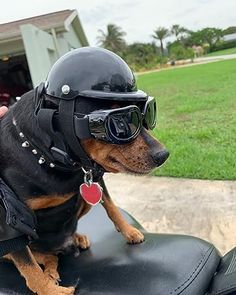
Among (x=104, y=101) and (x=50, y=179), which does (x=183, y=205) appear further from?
(x=104, y=101)

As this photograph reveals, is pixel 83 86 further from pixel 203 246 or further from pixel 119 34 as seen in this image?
pixel 119 34

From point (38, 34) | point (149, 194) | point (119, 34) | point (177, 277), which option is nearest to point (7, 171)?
point (177, 277)

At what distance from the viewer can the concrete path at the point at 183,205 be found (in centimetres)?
368

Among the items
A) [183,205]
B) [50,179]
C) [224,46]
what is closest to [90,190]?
[50,179]

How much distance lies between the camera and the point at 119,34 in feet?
212

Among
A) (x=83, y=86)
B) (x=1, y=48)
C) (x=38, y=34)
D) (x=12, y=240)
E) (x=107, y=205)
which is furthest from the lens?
(x=1, y=48)

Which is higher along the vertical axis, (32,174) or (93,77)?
(93,77)

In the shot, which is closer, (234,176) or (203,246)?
(203,246)

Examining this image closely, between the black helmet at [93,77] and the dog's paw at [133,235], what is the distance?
1.96ft

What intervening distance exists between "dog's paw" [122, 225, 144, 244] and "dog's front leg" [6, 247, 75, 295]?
1.14ft

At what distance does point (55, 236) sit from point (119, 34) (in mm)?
64808

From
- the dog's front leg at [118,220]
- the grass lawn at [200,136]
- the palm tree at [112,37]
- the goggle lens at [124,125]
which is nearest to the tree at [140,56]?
the palm tree at [112,37]

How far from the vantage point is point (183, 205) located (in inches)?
165

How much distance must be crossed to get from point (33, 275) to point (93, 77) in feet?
2.49
